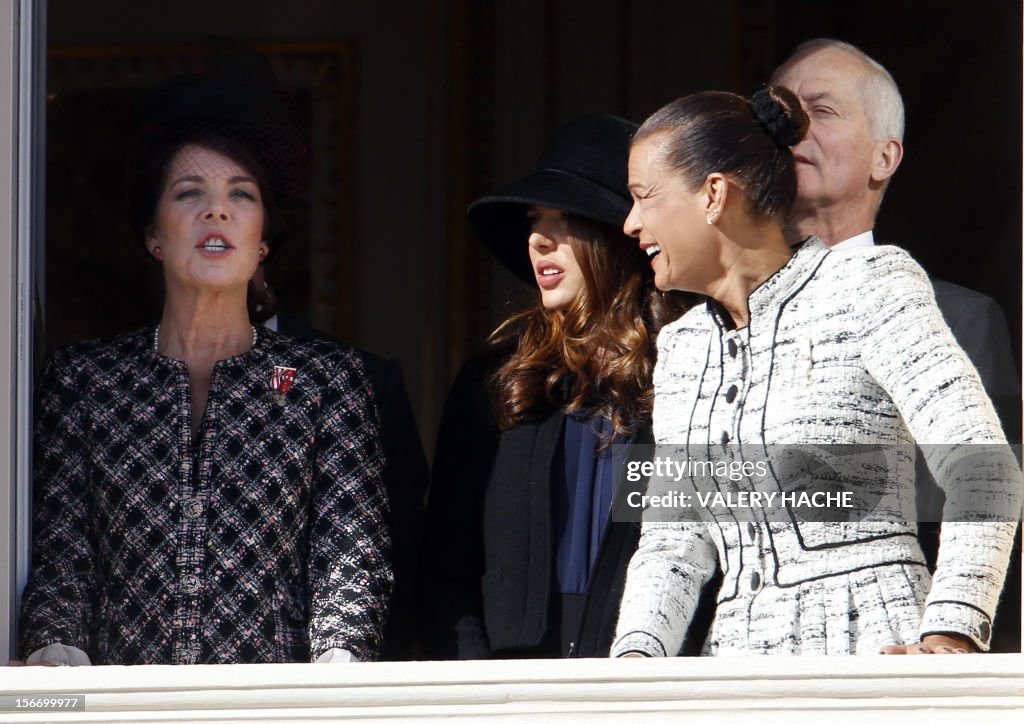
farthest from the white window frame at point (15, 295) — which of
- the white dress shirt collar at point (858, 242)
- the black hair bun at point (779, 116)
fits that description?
the white dress shirt collar at point (858, 242)

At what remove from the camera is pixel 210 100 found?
343cm

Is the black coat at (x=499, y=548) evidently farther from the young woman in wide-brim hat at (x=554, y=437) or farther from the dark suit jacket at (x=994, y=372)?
the dark suit jacket at (x=994, y=372)

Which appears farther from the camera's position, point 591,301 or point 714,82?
point 714,82

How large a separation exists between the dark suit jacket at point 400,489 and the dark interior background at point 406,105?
1.82ft

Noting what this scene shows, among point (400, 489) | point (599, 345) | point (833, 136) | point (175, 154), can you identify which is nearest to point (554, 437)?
point (599, 345)

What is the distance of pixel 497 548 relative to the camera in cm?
326

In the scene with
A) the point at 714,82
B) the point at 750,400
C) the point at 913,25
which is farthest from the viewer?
the point at 714,82

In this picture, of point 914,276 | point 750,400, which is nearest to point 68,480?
point 750,400

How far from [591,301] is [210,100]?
89 centimetres

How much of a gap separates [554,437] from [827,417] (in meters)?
0.56

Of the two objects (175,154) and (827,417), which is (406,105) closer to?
(175,154)

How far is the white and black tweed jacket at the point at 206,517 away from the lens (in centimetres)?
314

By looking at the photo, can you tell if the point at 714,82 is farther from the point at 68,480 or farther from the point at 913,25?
the point at 68,480

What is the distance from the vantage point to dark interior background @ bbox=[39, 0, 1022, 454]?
391 centimetres
